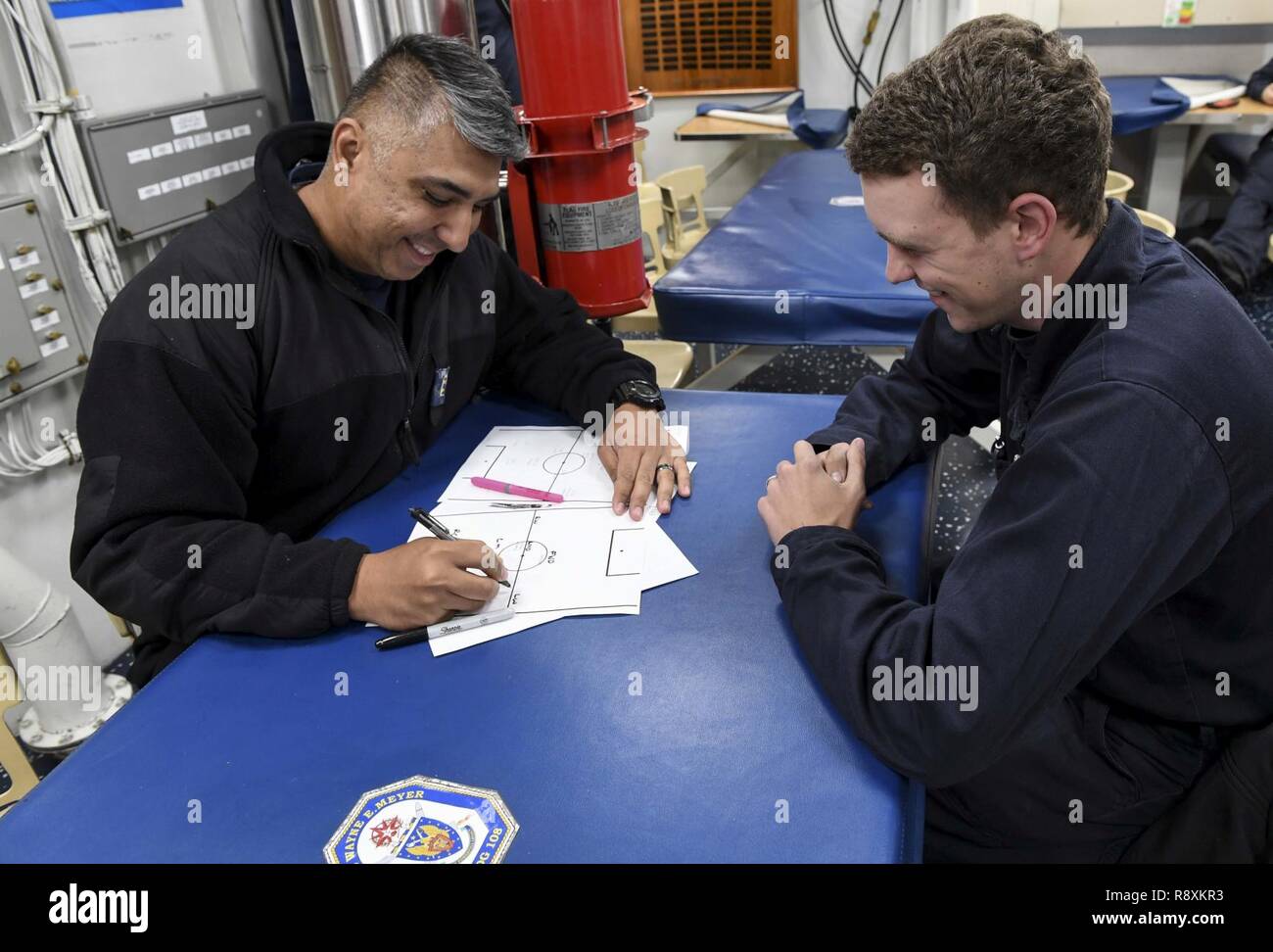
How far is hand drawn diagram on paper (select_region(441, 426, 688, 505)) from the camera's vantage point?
1.27 metres

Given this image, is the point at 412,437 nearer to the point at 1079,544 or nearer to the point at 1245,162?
A: the point at 1079,544

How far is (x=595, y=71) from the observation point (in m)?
1.60

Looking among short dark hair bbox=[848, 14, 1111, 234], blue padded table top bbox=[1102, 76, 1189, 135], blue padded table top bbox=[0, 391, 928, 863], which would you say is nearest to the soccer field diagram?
blue padded table top bbox=[0, 391, 928, 863]

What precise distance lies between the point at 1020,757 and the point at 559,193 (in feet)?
3.96

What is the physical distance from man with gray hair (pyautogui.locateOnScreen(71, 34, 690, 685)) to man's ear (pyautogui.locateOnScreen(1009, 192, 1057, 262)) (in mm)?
521

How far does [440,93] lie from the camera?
117cm

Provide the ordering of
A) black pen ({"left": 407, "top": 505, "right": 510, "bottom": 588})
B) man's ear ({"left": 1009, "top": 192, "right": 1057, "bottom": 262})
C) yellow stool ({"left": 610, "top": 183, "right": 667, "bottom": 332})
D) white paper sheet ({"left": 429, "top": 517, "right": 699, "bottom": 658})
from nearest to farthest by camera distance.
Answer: man's ear ({"left": 1009, "top": 192, "right": 1057, "bottom": 262}) → white paper sheet ({"left": 429, "top": 517, "right": 699, "bottom": 658}) → black pen ({"left": 407, "top": 505, "right": 510, "bottom": 588}) → yellow stool ({"left": 610, "top": 183, "right": 667, "bottom": 332})

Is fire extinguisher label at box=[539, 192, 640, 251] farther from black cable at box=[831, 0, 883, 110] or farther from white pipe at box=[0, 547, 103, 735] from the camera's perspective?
black cable at box=[831, 0, 883, 110]

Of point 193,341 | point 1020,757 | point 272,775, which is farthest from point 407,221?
point 1020,757

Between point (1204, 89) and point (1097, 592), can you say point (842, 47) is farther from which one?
point (1097, 592)

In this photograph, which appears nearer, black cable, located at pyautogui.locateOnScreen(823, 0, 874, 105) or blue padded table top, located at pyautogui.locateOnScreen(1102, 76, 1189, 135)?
blue padded table top, located at pyautogui.locateOnScreen(1102, 76, 1189, 135)

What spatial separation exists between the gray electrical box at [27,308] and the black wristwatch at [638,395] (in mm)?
1112

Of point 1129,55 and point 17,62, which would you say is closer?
point 17,62

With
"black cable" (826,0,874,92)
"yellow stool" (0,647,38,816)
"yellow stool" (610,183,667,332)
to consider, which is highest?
"black cable" (826,0,874,92)
